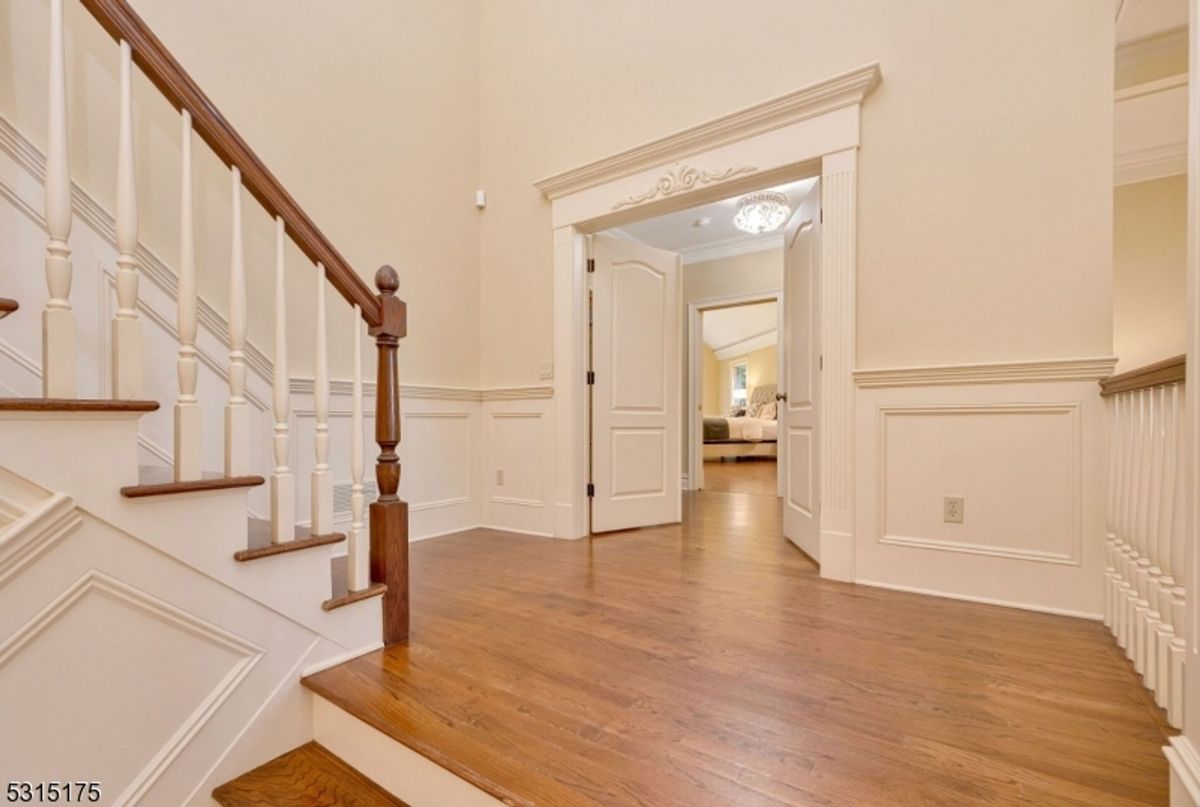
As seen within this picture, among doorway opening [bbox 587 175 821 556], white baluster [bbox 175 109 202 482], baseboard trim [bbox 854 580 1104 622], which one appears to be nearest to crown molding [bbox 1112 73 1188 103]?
doorway opening [bbox 587 175 821 556]

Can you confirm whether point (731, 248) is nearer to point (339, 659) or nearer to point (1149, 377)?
point (1149, 377)

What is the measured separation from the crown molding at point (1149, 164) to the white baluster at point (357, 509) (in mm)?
2767

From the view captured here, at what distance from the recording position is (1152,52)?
6.18 ft

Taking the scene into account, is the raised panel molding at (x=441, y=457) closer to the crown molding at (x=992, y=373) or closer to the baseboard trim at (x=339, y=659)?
the baseboard trim at (x=339, y=659)

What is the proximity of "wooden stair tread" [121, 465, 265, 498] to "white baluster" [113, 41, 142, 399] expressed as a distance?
0.70 ft

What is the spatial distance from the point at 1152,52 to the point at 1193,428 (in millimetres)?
2038

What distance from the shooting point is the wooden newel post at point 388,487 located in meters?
1.62

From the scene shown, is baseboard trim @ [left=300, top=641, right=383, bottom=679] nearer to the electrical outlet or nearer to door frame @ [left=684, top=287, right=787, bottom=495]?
the electrical outlet

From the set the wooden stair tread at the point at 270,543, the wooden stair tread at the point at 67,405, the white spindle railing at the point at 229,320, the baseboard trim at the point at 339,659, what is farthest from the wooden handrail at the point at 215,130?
the baseboard trim at the point at 339,659

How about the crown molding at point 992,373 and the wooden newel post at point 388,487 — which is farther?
the crown molding at point 992,373

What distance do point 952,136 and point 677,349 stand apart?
6.54ft

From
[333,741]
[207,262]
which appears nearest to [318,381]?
[333,741]

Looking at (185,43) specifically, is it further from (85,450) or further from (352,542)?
(352,542)

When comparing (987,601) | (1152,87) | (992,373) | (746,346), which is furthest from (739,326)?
(987,601)
